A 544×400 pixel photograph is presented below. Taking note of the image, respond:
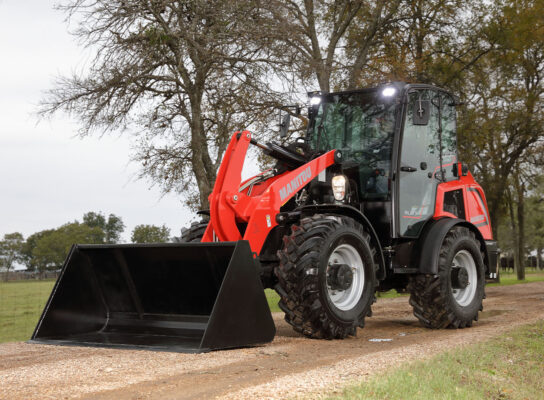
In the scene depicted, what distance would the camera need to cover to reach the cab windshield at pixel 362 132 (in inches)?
329

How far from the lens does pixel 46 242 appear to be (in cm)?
5394

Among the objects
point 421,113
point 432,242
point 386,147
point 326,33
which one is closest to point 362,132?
point 386,147

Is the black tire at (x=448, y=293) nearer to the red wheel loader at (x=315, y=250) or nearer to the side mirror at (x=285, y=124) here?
the red wheel loader at (x=315, y=250)

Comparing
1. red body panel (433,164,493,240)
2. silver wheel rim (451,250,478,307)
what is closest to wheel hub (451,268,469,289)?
silver wheel rim (451,250,478,307)

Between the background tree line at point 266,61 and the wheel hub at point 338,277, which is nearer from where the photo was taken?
the wheel hub at point 338,277

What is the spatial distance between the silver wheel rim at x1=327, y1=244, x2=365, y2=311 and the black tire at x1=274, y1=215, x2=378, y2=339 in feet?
0.04

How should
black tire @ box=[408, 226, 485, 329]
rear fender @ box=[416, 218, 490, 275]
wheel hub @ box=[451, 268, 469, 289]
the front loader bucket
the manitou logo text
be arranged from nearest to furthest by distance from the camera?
the front loader bucket → the manitou logo text → rear fender @ box=[416, 218, 490, 275] → black tire @ box=[408, 226, 485, 329] → wheel hub @ box=[451, 268, 469, 289]

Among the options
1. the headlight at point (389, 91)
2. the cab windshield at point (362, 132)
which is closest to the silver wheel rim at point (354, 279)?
the cab windshield at point (362, 132)

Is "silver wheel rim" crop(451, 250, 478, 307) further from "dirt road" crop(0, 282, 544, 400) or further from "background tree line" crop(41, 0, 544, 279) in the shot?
"background tree line" crop(41, 0, 544, 279)

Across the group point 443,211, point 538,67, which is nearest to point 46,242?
point 538,67

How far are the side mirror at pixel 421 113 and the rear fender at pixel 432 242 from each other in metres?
1.41

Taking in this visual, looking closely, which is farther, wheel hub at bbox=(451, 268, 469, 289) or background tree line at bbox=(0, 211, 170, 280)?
background tree line at bbox=(0, 211, 170, 280)

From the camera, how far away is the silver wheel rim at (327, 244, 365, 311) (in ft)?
23.9

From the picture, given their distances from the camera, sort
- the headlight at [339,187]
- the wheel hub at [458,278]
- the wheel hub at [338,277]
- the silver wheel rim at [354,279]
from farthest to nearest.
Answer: the wheel hub at [458,278], the headlight at [339,187], the silver wheel rim at [354,279], the wheel hub at [338,277]
